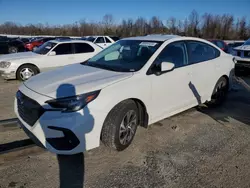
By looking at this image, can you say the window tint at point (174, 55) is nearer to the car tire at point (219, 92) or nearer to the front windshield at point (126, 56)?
the front windshield at point (126, 56)

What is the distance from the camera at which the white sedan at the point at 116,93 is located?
2785 mm

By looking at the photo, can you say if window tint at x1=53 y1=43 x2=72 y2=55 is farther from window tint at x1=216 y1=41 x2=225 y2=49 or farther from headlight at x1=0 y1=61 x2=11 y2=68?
window tint at x1=216 y1=41 x2=225 y2=49

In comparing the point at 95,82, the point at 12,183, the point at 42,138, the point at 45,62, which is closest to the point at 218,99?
the point at 95,82

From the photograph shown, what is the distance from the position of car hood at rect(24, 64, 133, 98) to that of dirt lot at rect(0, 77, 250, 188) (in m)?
0.96

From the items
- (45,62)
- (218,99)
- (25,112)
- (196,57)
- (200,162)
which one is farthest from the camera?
(45,62)

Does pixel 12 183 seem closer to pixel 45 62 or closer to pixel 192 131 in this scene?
pixel 192 131

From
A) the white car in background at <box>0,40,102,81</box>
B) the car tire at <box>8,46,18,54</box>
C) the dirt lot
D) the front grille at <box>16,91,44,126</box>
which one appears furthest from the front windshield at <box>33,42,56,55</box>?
the car tire at <box>8,46,18,54</box>

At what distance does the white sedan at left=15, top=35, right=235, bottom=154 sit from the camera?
279cm

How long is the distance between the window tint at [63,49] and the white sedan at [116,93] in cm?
463

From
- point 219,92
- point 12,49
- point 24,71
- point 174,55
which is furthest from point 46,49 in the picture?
point 12,49

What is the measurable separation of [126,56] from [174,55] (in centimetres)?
86

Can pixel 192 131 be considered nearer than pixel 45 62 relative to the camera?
Yes

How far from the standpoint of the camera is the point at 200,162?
3.21 metres

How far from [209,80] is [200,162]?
85.5 inches
